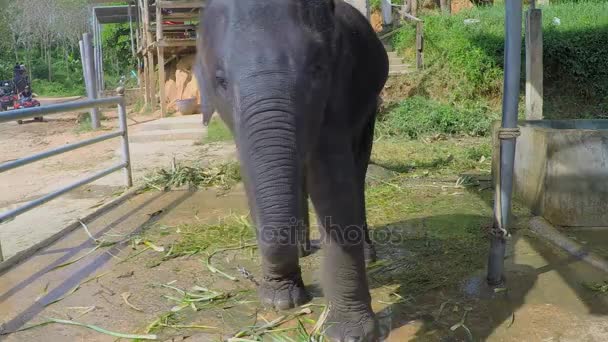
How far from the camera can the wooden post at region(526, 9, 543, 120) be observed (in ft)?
28.1

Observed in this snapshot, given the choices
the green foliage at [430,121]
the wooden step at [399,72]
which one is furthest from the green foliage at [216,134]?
the wooden step at [399,72]

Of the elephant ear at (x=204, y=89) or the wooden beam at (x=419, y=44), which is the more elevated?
the wooden beam at (x=419, y=44)

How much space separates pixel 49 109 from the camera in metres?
4.82

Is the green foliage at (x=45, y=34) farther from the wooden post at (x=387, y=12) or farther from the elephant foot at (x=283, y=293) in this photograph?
the elephant foot at (x=283, y=293)

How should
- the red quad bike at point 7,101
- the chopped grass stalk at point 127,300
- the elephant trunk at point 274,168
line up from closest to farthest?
the elephant trunk at point 274,168
the chopped grass stalk at point 127,300
the red quad bike at point 7,101

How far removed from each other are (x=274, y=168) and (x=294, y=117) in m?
0.24

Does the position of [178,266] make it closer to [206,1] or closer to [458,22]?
[206,1]

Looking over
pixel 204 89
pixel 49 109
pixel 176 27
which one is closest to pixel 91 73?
pixel 176 27

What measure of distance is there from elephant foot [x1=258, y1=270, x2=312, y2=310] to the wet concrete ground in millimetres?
82

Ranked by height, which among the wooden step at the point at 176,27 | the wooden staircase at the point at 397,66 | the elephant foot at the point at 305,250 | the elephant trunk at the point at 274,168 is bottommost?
the elephant foot at the point at 305,250

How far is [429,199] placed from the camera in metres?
5.93

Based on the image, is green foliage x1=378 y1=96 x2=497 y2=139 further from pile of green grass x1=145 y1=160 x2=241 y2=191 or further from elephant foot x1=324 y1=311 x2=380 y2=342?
elephant foot x1=324 y1=311 x2=380 y2=342

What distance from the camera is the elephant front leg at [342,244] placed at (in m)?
2.83

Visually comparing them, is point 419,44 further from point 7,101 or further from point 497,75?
point 7,101
